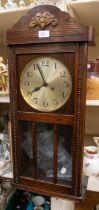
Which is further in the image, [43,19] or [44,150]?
[44,150]

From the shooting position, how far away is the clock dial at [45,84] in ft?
2.34

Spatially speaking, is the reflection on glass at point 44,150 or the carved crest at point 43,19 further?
the reflection on glass at point 44,150

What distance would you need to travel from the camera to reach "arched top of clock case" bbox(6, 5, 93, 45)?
0.66 metres

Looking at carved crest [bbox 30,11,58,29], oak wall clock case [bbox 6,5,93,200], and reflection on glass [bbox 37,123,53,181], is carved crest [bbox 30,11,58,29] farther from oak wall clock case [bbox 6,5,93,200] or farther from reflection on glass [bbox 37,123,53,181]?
reflection on glass [bbox 37,123,53,181]

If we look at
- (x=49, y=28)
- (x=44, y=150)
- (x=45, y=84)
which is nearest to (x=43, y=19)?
(x=49, y=28)

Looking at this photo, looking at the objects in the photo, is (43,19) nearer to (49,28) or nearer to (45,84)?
(49,28)

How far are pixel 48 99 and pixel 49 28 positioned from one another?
9.8 inches

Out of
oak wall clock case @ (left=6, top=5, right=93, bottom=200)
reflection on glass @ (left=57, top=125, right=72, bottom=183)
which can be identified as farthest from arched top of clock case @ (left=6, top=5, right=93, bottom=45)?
reflection on glass @ (left=57, top=125, right=72, bottom=183)

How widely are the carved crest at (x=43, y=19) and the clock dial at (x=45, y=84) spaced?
12 cm

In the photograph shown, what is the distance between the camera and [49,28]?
2.27ft

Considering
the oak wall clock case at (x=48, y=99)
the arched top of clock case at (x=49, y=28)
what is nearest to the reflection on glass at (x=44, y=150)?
the oak wall clock case at (x=48, y=99)

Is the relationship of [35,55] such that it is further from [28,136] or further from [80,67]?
[28,136]

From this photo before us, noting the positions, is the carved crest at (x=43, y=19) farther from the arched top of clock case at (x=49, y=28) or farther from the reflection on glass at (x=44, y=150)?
the reflection on glass at (x=44, y=150)

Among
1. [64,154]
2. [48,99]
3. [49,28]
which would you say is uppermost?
[49,28]
